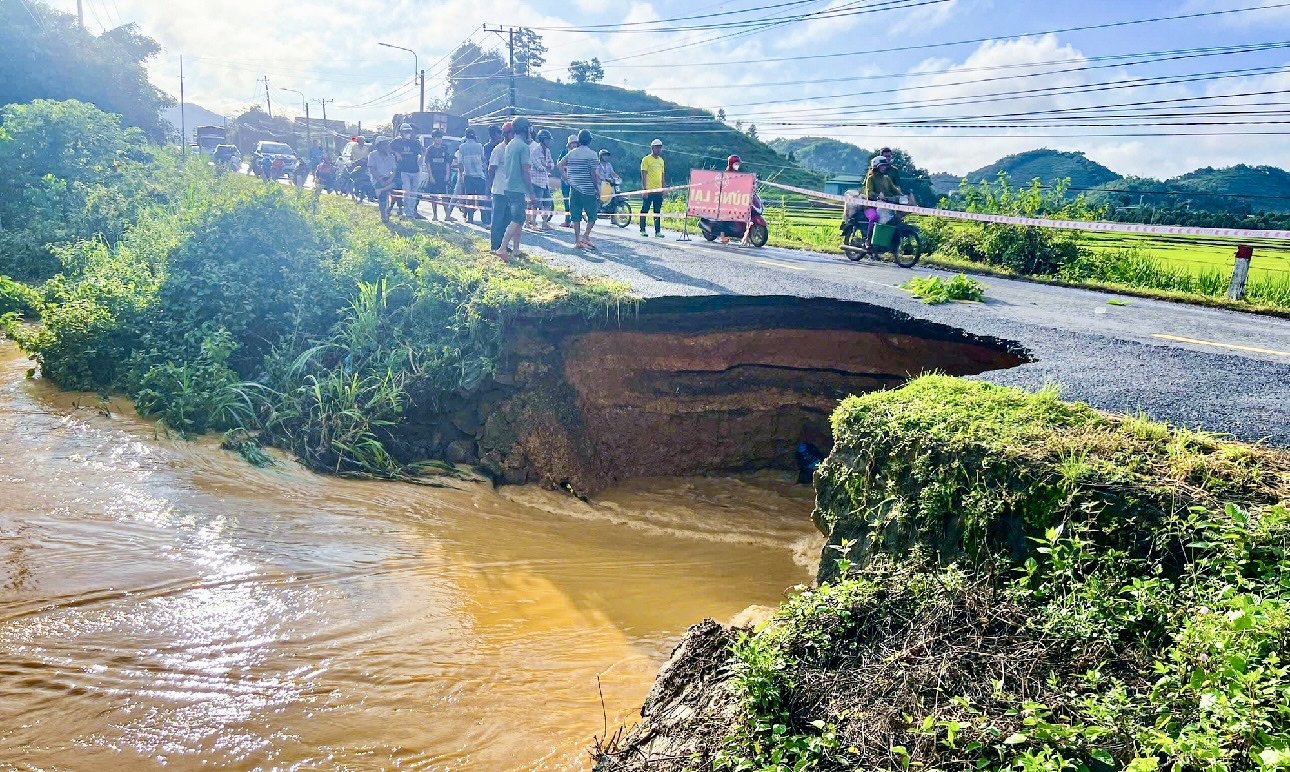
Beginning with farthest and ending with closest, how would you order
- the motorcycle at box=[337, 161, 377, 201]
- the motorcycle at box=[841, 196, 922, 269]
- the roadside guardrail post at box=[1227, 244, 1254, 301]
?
the motorcycle at box=[337, 161, 377, 201] → the motorcycle at box=[841, 196, 922, 269] → the roadside guardrail post at box=[1227, 244, 1254, 301]

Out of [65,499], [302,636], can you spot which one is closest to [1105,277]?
[302,636]

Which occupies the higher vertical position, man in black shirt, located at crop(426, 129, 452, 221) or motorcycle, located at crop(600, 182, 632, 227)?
man in black shirt, located at crop(426, 129, 452, 221)

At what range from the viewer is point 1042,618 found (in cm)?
313

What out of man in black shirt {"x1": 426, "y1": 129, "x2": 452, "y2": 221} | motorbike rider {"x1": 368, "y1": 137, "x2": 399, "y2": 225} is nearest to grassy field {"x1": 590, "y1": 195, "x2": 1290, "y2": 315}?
man in black shirt {"x1": 426, "y1": 129, "x2": 452, "y2": 221}

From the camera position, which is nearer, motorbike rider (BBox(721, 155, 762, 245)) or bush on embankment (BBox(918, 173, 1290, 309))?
bush on embankment (BBox(918, 173, 1290, 309))

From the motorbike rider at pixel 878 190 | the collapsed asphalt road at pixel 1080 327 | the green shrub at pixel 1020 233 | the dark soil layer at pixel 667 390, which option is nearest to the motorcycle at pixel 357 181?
the collapsed asphalt road at pixel 1080 327

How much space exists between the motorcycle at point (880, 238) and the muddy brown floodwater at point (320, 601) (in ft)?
21.0

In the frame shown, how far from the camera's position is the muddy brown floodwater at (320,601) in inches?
154

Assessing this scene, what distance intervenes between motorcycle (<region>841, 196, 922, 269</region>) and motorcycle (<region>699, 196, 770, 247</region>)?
1.71 meters

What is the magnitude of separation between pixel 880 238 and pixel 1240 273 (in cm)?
465

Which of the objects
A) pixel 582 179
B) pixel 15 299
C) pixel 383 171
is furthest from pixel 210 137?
pixel 582 179

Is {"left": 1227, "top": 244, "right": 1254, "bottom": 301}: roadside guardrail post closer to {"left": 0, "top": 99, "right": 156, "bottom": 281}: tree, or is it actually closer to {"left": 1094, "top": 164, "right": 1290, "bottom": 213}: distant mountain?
{"left": 0, "top": 99, "right": 156, "bottom": 281}: tree

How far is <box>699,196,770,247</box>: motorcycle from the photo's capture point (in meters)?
14.9

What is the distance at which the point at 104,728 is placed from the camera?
3.83 metres
